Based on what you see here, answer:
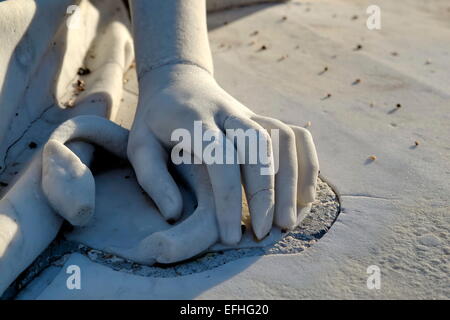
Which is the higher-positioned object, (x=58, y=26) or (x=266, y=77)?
(x=58, y=26)

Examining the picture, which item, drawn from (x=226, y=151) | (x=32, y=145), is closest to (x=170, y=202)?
(x=226, y=151)

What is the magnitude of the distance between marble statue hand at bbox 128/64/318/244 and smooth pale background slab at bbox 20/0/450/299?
159 mm

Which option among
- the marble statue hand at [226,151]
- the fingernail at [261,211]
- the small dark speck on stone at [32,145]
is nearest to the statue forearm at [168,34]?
the marble statue hand at [226,151]

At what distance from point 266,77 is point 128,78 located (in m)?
0.73

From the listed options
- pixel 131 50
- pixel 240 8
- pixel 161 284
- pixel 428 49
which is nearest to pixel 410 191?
pixel 161 284

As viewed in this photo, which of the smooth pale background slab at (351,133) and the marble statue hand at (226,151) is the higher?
the marble statue hand at (226,151)

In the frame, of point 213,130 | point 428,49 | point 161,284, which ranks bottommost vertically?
point 428,49

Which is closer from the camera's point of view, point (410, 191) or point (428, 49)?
point (410, 191)

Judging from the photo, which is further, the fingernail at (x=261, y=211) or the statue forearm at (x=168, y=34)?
the statue forearm at (x=168, y=34)

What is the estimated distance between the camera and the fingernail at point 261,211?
2.27 metres

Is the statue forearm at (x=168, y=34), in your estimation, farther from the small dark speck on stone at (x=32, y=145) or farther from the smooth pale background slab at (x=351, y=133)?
the small dark speck on stone at (x=32, y=145)

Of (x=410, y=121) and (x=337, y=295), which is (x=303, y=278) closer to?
(x=337, y=295)

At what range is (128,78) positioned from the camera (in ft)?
11.9

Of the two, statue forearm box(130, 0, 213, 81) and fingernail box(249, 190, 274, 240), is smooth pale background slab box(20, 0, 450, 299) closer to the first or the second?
fingernail box(249, 190, 274, 240)
